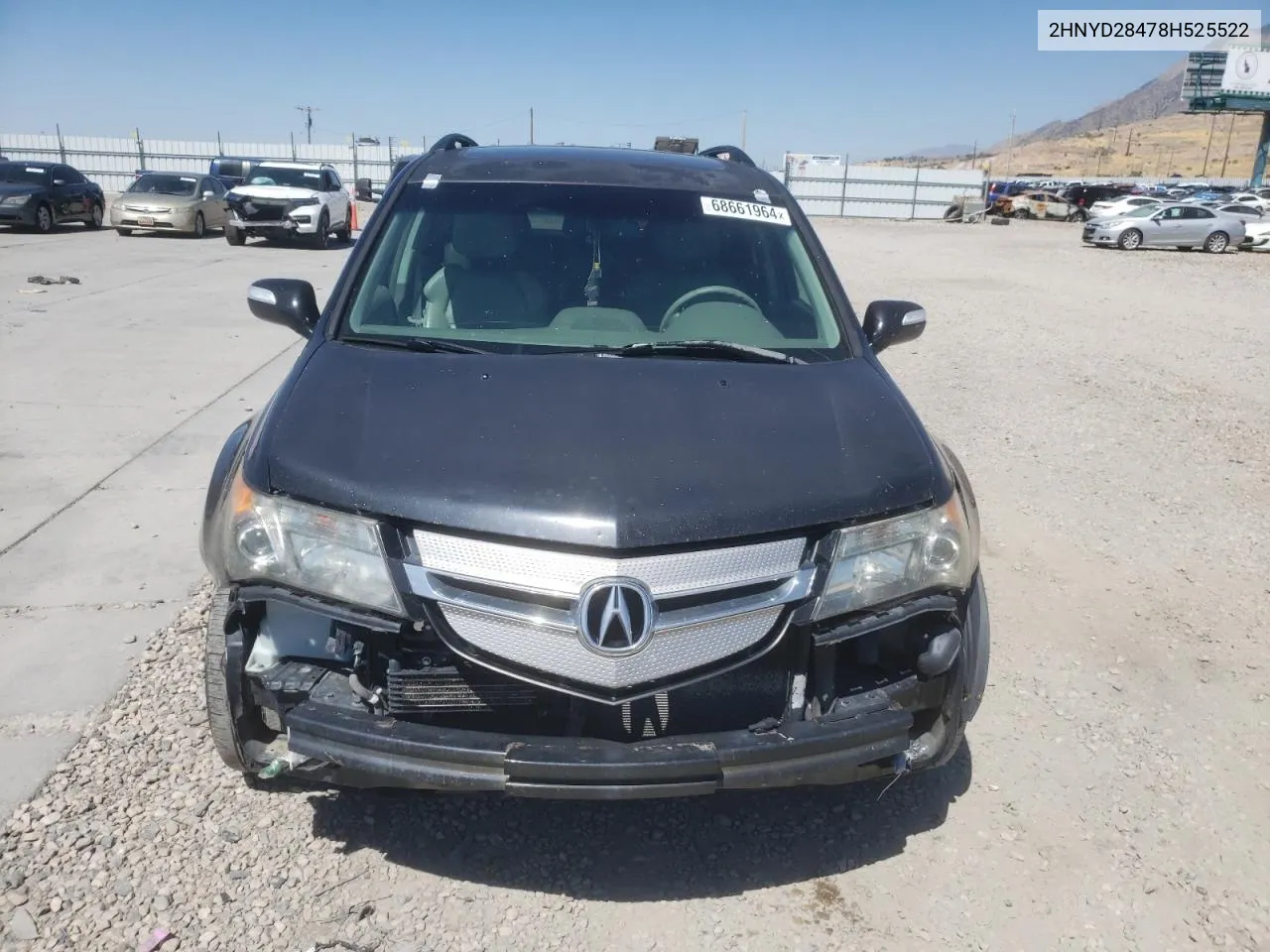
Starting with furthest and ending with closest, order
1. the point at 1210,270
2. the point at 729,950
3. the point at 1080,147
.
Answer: the point at 1080,147
the point at 1210,270
the point at 729,950

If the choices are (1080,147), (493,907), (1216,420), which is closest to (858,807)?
(493,907)

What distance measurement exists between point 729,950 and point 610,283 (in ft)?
7.19

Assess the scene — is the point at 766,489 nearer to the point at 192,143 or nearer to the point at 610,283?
the point at 610,283

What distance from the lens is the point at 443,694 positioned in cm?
232

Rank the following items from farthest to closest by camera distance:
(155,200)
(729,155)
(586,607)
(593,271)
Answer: (155,200)
(729,155)
(593,271)
(586,607)

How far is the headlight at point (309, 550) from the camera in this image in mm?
2277

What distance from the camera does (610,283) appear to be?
139 inches

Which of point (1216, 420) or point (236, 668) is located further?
point (1216, 420)

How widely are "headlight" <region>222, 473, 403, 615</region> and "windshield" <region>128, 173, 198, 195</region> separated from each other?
2309cm

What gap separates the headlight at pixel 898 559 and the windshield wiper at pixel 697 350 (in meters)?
0.81

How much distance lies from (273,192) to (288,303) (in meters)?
19.3

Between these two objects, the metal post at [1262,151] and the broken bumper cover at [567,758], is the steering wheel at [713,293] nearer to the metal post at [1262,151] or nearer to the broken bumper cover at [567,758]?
the broken bumper cover at [567,758]

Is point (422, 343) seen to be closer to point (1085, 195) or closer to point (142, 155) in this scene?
point (142, 155)

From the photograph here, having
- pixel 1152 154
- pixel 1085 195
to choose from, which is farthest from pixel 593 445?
pixel 1152 154
